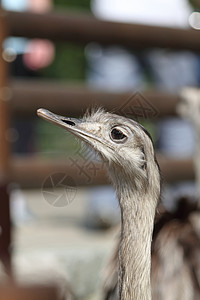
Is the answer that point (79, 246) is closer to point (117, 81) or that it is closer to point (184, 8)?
point (117, 81)

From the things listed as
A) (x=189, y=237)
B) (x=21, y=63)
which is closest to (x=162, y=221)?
(x=189, y=237)

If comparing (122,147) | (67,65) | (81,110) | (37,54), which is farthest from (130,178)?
(67,65)

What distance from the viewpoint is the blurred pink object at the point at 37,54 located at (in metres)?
5.30

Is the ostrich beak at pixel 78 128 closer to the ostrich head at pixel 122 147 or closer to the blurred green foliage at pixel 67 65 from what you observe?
the ostrich head at pixel 122 147

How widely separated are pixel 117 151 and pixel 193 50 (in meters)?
2.82

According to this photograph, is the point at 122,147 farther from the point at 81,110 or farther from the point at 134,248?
the point at 81,110

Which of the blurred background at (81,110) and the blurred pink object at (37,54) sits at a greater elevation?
the blurred pink object at (37,54)

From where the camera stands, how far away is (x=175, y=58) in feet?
16.0

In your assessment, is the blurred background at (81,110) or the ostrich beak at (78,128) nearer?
the ostrich beak at (78,128)

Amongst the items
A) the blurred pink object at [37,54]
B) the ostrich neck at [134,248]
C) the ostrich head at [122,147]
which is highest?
the blurred pink object at [37,54]

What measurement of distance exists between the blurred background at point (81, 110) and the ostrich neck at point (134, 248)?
0.78 m

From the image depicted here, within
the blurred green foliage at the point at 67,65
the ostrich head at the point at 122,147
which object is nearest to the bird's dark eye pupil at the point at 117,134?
the ostrich head at the point at 122,147

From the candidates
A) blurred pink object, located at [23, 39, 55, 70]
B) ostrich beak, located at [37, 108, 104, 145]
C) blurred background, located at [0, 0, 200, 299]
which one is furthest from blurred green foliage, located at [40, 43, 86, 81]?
ostrich beak, located at [37, 108, 104, 145]

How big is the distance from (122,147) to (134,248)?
17 centimetres
